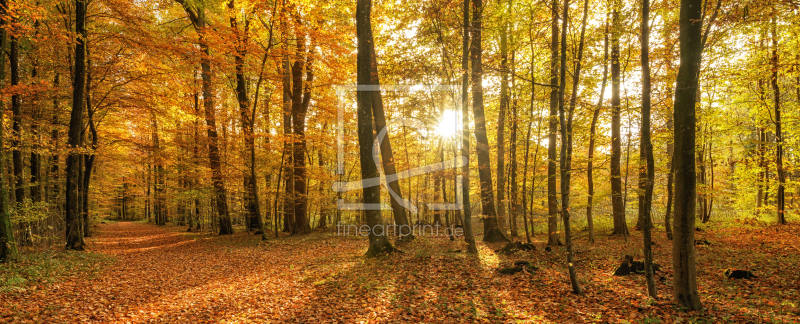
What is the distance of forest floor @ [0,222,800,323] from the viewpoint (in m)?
5.43

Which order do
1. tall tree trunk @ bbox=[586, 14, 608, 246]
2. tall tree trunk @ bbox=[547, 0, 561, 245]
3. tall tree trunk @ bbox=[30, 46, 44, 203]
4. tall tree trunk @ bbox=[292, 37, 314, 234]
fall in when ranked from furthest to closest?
tall tree trunk @ bbox=[292, 37, 314, 234]
tall tree trunk @ bbox=[30, 46, 44, 203]
tall tree trunk @ bbox=[586, 14, 608, 246]
tall tree trunk @ bbox=[547, 0, 561, 245]

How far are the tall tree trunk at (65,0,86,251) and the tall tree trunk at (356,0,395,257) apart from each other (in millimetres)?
9111

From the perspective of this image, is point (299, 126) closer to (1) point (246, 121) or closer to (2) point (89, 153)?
(1) point (246, 121)

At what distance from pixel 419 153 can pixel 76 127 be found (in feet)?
46.9

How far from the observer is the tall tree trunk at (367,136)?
33.2ft

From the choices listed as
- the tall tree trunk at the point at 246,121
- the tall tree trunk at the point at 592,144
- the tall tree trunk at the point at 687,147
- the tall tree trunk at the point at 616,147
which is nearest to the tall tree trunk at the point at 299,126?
the tall tree trunk at the point at 246,121

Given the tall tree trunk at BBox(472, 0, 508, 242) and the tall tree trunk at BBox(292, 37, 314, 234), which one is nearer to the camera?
the tall tree trunk at BBox(472, 0, 508, 242)

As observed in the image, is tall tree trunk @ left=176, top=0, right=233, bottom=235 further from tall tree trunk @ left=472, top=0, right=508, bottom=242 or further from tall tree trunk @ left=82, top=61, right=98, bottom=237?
tall tree trunk @ left=472, top=0, right=508, bottom=242

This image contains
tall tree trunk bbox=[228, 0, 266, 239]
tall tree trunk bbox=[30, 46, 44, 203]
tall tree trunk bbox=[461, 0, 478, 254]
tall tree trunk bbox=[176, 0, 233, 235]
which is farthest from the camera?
tall tree trunk bbox=[176, 0, 233, 235]

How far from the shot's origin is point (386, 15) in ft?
47.2

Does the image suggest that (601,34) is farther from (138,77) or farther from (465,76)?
(138,77)

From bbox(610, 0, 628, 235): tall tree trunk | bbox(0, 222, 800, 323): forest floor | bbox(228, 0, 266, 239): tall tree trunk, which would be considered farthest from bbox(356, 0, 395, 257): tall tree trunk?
bbox(610, 0, 628, 235): tall tree trunk

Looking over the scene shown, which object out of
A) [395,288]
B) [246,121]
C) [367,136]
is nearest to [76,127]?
[246,121]

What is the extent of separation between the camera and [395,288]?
704 centimetres
